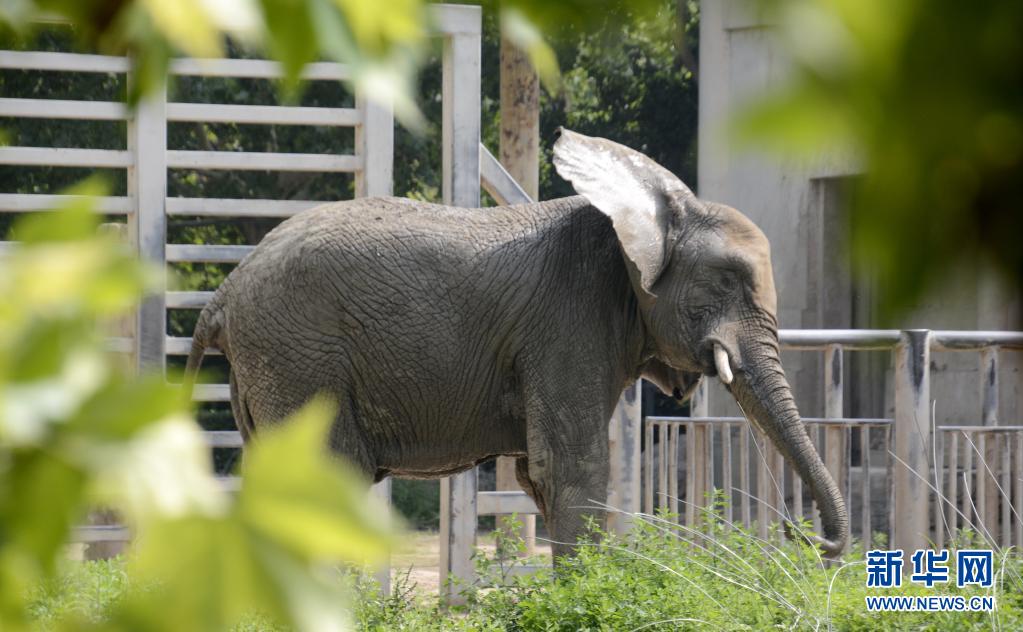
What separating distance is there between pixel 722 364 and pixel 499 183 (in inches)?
76.2

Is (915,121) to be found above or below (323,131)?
below

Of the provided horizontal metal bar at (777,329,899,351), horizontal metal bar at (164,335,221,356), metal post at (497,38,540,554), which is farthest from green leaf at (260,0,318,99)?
metal post at (497,38,540,554)

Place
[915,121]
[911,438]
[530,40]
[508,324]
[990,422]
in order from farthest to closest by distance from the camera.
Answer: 1. [990,422]
2. [911,438]
3. [508,324]
4. [530,40]
5. [915,121]

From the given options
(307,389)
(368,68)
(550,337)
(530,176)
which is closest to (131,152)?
(307,389)

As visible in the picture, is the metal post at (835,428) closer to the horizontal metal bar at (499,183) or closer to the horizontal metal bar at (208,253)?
the horizontal metal bar at (499,183)

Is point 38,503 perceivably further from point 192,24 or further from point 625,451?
point 625,451

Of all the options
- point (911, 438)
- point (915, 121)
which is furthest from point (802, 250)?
point (915, 121)

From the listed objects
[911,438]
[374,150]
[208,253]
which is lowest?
[911,438]

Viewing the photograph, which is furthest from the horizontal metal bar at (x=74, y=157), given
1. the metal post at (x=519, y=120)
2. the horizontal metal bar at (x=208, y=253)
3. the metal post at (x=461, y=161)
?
the metal post at (x=519, y=120)

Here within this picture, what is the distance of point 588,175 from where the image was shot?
17.5 ft

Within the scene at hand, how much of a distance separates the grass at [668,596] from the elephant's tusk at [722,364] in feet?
1.87

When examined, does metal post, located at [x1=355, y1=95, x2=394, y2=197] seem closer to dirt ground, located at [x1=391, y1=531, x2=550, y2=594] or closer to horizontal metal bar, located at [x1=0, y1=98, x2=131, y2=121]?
horizontal metal bar, located at [x1=0, y1=98, x2=131, y2=121]

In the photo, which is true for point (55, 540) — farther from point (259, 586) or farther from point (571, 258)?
point (571, 258)

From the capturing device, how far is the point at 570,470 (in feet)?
16.7
